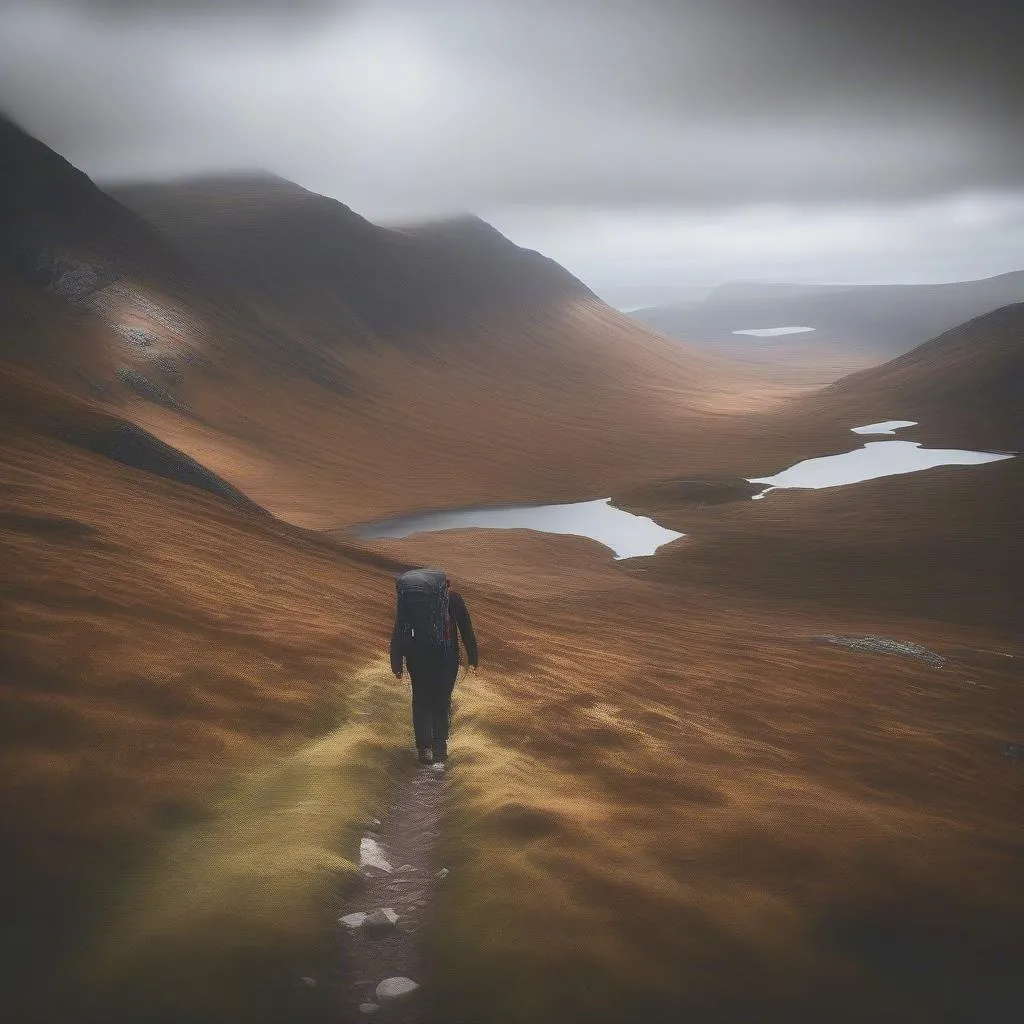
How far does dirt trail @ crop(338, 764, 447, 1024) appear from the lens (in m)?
4.88

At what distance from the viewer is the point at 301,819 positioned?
6.68m

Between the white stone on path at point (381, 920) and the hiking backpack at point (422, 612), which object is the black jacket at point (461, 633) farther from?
the white stone on path at point (381, 920)

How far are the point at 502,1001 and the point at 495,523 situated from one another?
56.1 m

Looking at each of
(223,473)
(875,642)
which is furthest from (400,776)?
(223,473)

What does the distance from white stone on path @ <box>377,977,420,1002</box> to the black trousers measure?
3.34m

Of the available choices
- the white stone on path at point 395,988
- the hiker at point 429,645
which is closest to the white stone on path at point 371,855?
the white stone on path at point 395,988

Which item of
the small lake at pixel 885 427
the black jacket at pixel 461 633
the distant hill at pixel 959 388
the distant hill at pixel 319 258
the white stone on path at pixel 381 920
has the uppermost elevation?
the distant hill at pixel 319 258

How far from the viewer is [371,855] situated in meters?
6.53

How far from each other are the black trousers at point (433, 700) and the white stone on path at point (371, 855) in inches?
69.2

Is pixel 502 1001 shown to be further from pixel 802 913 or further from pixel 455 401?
pixel 455 401

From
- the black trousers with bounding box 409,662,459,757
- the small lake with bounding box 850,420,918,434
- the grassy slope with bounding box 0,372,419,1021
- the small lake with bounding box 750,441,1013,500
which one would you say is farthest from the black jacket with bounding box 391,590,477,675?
the small lake with bounding box 850,420,918,434

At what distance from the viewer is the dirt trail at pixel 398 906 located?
488 cm

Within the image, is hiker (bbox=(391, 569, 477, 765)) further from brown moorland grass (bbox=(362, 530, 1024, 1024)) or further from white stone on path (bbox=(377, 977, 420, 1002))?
white stone on path (bbox=(377, 977, 420, 1002))

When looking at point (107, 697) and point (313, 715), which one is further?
point (313, 715)
